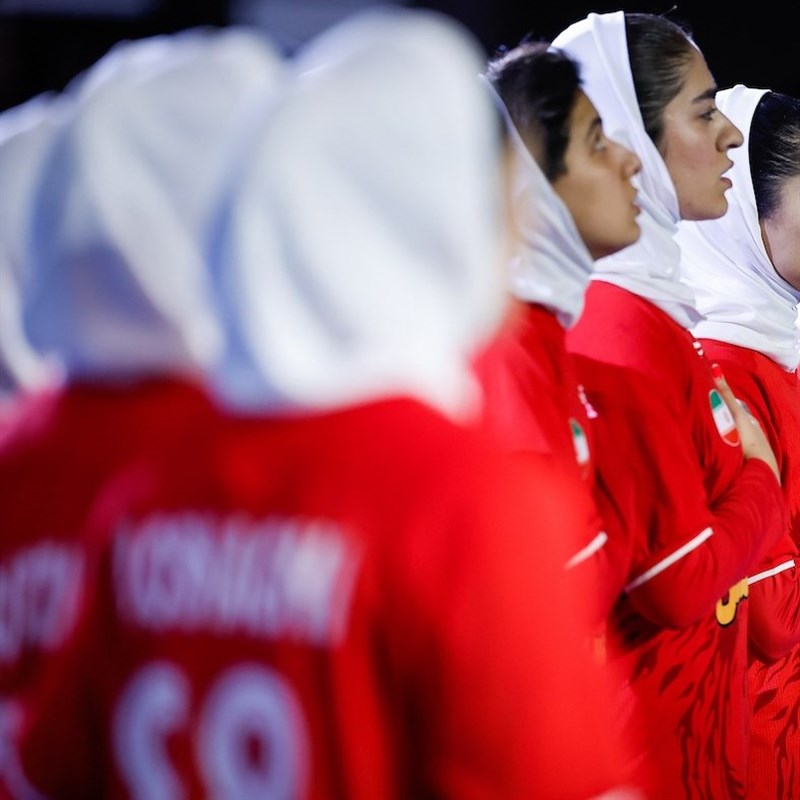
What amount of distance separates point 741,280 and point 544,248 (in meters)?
0.92

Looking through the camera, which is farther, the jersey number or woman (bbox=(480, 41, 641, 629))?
woman (bbox=(480, 41, 641, 629))

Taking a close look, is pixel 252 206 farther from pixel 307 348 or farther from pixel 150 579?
pixel 150 579

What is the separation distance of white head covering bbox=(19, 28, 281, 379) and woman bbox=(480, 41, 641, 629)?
58 cm

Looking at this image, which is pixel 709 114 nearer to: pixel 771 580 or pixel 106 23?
pixel 771 580

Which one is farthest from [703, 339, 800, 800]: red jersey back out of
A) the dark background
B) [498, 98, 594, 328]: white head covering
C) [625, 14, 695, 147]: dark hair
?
the dark background

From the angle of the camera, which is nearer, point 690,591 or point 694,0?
point 690,591

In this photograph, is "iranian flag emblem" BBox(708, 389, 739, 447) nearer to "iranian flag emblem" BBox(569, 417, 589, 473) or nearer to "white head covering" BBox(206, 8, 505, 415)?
"iranian flag emblem" BBox(569, 417, 589, 473)

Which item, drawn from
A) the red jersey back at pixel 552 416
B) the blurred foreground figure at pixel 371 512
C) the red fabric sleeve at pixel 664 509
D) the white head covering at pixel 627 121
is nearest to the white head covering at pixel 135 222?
the blurred foreground figure at pixel 371 512

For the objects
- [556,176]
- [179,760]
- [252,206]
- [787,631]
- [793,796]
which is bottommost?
[793,796]

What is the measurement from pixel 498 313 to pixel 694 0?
2651mm

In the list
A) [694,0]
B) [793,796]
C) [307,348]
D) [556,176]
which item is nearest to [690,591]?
[556,176]

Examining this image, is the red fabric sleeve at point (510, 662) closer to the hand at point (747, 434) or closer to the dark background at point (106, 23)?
the hand at point (747, 434)

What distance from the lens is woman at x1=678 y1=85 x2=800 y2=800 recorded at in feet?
Result: 7.76

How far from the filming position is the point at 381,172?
100 centimetres
